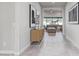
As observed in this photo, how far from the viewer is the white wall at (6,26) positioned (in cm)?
555

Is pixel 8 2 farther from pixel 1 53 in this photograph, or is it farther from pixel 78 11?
pixel 78 11

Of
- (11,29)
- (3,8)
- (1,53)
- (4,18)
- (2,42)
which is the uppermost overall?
(3,8)

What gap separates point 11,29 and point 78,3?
3141 millimetres

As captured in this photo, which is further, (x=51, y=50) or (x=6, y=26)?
(x=51, y=50)

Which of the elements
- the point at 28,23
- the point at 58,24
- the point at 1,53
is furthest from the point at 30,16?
the point at 58,24

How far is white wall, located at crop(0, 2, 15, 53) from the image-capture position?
218 inches

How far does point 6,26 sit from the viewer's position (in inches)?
219

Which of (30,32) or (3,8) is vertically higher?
(3,8)

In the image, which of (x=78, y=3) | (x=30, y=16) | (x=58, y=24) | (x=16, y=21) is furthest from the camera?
(x=58, y=24)

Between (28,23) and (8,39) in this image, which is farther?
(28,23)

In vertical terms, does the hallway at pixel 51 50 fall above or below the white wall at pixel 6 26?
below

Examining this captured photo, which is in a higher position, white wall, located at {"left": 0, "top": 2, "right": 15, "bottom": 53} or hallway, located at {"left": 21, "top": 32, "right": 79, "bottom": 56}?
white wall, located at {"left": 0, "top": 2, "right": 15, "bottom": 53}

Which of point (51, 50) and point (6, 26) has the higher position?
point (6, 26)

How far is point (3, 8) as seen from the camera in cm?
559
